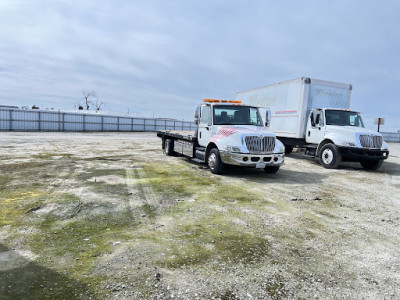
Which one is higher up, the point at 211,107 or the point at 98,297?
the point at 211,107

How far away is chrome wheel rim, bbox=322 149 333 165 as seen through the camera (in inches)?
446

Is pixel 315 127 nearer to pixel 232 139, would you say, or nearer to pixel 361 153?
pixel 361 153

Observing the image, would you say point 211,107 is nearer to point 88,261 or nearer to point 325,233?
point 325,233

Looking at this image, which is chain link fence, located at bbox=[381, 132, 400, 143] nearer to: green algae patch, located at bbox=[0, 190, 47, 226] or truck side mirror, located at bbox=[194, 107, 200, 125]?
truck side mirror, located at bbox=[194, 107, 200, 125]

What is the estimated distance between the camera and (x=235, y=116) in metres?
9.84

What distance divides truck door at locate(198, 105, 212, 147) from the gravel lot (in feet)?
8.45

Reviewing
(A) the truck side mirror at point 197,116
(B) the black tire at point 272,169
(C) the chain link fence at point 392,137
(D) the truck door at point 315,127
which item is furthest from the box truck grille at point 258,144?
(C) the chain link fence at point 392,137

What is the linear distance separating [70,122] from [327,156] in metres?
35.0

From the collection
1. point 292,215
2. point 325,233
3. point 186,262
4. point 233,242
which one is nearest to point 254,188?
point 292,215

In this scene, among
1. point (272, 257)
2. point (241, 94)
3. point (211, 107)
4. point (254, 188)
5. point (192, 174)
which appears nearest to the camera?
point (272, 257)

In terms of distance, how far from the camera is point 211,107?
9883mm

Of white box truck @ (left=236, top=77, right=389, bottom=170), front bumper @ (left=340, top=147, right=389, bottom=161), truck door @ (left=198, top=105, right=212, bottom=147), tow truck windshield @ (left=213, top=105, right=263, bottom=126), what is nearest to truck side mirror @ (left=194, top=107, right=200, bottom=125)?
truck door @ (left=198, top=105, right=212, bottom=147)

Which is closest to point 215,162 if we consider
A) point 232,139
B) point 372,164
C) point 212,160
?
point 212,160

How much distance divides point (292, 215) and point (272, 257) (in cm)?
186
